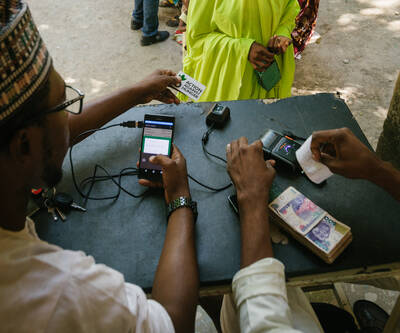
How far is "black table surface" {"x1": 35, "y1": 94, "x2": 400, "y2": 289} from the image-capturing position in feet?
2.87

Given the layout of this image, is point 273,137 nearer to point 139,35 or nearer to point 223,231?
point 223,231

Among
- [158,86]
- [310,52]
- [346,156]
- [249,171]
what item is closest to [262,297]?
[249,171]

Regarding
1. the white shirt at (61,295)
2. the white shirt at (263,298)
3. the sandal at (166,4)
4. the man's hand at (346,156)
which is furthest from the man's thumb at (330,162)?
the sandal at (166,4)

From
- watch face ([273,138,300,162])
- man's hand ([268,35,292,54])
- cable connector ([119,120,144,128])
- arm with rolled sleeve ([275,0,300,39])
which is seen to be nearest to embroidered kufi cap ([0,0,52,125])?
cable connector ([119,120,144,128])

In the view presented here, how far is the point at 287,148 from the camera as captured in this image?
1093mm

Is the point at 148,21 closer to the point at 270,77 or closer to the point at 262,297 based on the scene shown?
the point at 270,77

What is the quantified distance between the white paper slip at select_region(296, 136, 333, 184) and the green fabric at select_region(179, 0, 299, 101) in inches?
32.0

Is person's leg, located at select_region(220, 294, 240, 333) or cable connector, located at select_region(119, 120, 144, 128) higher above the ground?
cable connector, located at select_region(119, 120, 144, 128)

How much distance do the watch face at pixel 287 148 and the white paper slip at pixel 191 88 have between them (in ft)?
1.64

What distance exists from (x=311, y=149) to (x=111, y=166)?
2.32ft

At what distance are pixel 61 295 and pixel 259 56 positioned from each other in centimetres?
145

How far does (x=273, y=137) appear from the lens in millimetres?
1133

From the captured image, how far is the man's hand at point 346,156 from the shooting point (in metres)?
0.94

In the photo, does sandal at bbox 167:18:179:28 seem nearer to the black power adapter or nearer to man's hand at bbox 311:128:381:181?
the black power adapter
